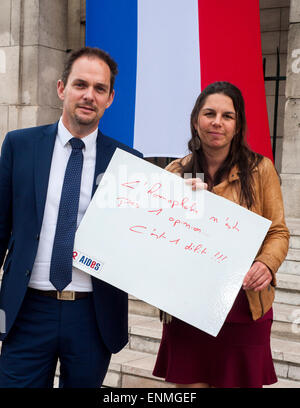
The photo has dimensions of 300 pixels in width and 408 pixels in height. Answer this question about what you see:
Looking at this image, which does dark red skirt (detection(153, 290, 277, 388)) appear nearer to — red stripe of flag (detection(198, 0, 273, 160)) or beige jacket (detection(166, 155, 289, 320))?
beige jacket (detection(166, 155, 289, 320))

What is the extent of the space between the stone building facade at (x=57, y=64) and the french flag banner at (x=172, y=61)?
31 centimetres

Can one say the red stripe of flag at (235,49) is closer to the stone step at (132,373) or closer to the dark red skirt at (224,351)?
the stone step at (132,373)

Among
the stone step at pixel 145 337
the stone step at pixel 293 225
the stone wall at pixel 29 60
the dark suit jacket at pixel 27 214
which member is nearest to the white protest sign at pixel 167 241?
the dark suit jacket at pixel 27 214

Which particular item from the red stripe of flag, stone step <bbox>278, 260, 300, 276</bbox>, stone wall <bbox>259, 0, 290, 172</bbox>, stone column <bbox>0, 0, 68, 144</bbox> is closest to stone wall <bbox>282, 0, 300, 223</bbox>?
the red stripe of flag

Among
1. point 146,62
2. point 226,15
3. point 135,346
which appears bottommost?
point 135,346

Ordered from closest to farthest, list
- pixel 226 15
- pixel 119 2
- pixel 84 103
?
pixel 84 103 < pixel 226 15 < pixel 119 2

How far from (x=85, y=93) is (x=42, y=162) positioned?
341mm

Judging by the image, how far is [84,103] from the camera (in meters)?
2.36

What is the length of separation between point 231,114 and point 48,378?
4.50 feet

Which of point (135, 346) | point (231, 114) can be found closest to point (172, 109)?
point (135, 346)

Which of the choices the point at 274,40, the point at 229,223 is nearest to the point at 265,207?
the point at 229,223

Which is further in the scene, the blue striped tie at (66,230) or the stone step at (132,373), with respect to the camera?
the stone step at (132,373)

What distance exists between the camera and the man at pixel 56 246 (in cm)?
235
